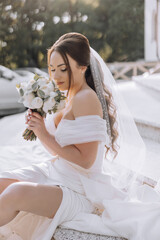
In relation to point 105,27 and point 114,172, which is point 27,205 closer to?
point 114,172

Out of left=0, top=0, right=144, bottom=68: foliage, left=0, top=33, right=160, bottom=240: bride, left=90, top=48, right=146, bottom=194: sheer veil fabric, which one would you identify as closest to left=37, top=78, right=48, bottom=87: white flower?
left=0, top=33, right=160, bottom=240: bride

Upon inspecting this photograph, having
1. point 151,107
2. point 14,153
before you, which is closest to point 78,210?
point 14,153

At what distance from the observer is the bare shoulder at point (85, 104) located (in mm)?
1776

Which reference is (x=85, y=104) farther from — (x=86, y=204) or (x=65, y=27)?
(x=65, y=27)

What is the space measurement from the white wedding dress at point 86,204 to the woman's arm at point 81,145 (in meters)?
0.03

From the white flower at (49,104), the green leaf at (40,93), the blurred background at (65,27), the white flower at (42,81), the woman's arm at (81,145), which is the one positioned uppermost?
the white flower at (42,81)

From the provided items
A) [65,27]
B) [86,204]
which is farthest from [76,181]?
[65,27]

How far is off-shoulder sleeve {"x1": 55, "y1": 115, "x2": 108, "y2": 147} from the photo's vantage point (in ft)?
5.78

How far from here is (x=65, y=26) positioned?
60.5ft

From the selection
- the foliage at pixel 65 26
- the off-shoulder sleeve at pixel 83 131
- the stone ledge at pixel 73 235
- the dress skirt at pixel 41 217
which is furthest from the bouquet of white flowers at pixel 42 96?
the foliage at pixel 65 26

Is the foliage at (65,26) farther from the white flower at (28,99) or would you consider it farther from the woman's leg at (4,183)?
the white flower at (28,99)

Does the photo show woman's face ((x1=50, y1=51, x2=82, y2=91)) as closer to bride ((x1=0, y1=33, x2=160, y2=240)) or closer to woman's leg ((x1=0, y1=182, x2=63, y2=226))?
bride ((x1=0, y1=33, x2=160, y2=240))

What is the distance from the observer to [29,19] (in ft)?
60.2

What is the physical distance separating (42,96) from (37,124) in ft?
0.58
